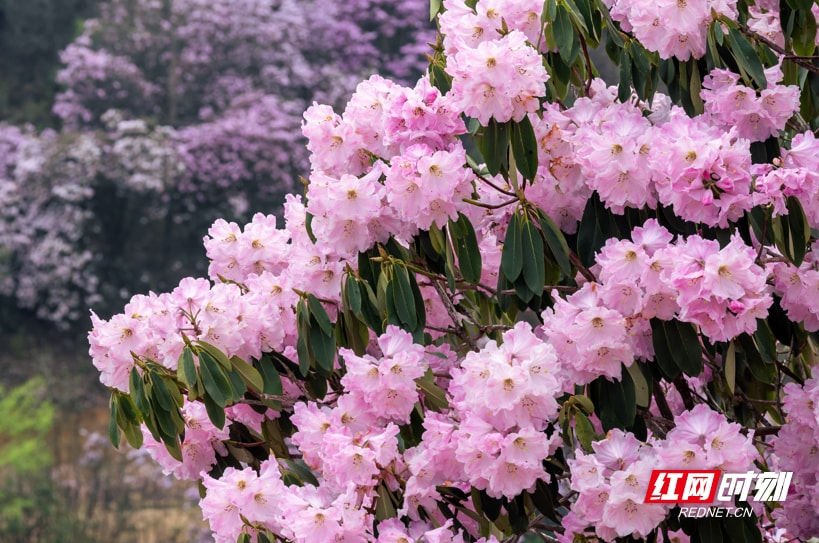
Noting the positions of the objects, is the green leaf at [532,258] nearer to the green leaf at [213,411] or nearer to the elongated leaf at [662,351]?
the elongated leaf at [662,351]

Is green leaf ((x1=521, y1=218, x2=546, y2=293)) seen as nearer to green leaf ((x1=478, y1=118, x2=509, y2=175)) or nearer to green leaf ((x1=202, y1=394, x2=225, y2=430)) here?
green leaf ((x1=478, y1=118, x2=509, y2=175))

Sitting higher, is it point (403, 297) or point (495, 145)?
point (495, 145)

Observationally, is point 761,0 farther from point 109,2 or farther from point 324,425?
point 109,2

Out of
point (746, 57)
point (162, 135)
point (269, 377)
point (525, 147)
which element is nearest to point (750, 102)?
point (746, 57)

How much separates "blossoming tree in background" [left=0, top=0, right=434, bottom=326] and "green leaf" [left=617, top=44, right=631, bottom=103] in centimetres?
638

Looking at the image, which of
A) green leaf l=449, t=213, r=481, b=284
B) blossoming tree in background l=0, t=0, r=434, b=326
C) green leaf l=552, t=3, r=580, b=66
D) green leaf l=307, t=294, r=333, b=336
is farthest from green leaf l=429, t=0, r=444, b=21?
blossoming tree in background l=0, t=0, r=434, b=326

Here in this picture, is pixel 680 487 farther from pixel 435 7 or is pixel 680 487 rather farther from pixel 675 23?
pixel 435 7

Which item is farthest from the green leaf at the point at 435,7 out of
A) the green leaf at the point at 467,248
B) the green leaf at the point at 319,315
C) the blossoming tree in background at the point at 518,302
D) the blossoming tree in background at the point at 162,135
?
the blossoming tree in background at the point at 162,135

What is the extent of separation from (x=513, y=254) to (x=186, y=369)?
18.7 inches

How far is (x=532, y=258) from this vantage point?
1.45 metres

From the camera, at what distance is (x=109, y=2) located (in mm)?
8398

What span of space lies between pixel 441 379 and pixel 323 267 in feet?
0.97

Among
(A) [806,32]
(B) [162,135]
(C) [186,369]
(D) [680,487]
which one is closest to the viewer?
(D) [680,487]

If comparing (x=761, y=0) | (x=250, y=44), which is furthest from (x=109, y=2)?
(x=761, y=0)
